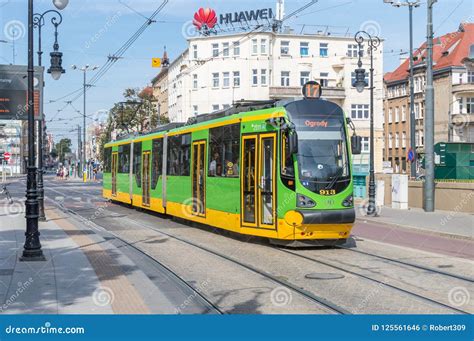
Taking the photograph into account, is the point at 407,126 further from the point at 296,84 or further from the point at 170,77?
the point at 170,77

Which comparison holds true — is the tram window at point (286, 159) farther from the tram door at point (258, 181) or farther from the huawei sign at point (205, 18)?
the huawei sign at point (205, 18)

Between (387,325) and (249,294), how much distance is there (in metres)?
2.57

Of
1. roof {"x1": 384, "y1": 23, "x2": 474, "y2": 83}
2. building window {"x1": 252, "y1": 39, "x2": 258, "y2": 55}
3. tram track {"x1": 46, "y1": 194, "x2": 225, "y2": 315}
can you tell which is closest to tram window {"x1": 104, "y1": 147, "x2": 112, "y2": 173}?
tram track {"x1": 46, "y1": 194, "x2": 225, "y2": 315}

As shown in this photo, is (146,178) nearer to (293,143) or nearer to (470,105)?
(293,143)

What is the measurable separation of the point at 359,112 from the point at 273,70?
9813 mm

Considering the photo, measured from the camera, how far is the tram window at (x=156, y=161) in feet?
81.0

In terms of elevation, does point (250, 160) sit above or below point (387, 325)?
above

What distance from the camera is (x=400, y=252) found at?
51.6 feet

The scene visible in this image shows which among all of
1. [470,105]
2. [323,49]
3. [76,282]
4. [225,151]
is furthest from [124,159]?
[470,105]

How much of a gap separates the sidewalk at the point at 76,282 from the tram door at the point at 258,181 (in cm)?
324

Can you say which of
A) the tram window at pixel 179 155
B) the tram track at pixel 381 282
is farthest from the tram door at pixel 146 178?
the tram track at pixel 381 282

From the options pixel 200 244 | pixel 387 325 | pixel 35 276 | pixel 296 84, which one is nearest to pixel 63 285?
pixel 35 276

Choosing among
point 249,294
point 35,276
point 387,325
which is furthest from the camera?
point 35,276

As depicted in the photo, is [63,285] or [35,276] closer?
[63,285]
